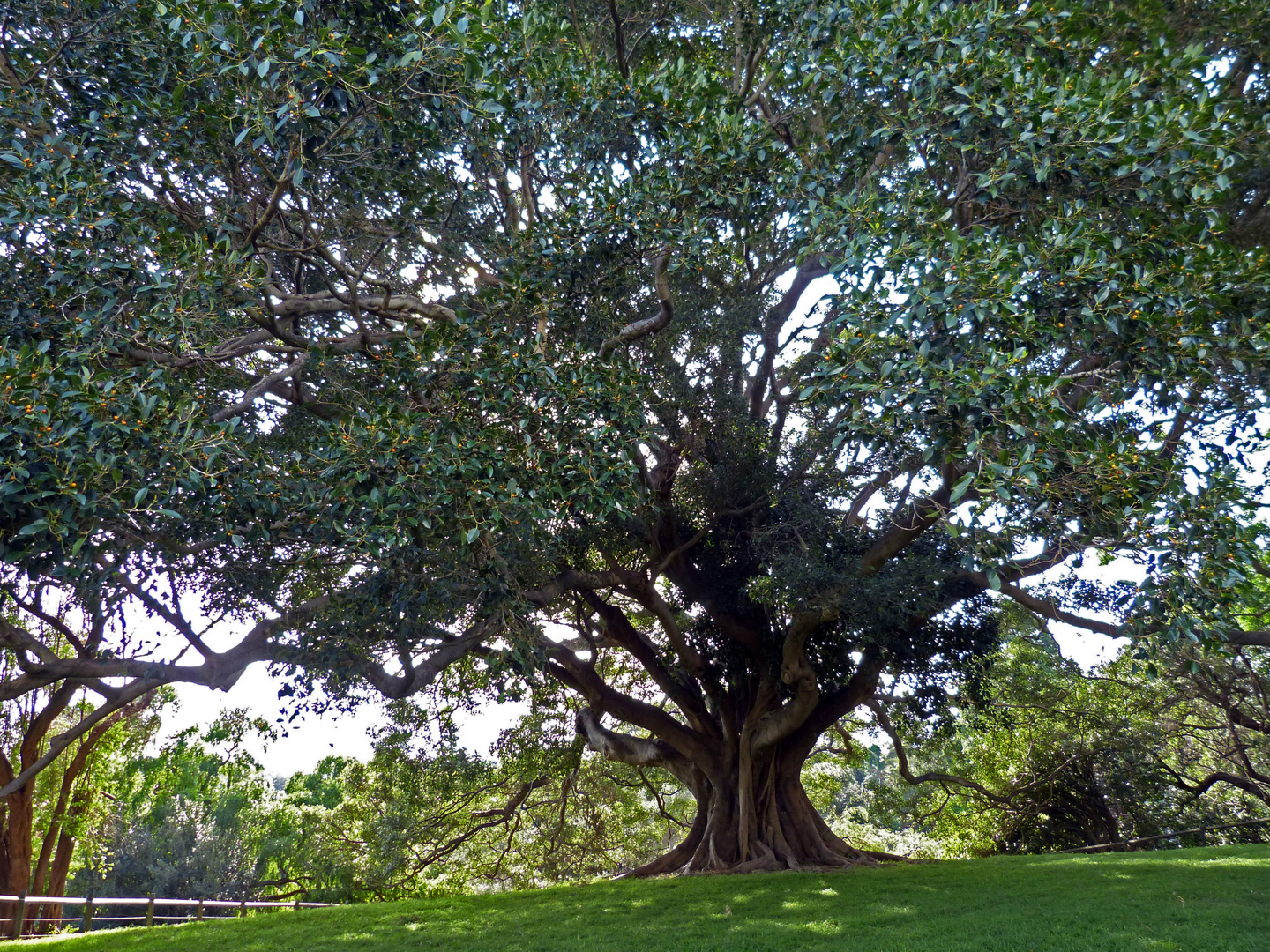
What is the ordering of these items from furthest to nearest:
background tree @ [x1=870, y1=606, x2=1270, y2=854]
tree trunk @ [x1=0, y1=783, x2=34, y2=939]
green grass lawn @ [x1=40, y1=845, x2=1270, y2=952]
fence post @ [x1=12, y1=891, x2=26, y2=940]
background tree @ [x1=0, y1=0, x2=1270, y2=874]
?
1. background tree @ [x1=870, y1=606, x2=1270, y2=854]
2. tree trunk @ [x1=0, y1=783, x2=34, y2=939]
3. fence post @ [x1=12, y1=891, x2=26, y2=940]
4. green grass lawn @ [x1=40, y1=845, x2=1270, y2=952]
5. background tree @ [x1=0, y1=0, x2=1270, y2=874]

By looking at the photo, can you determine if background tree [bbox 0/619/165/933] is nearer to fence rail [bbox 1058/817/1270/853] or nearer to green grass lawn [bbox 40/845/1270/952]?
green grass lawn [bbox 40/845/1270/952]

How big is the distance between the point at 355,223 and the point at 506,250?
5.25 ft

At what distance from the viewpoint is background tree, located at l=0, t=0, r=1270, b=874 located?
166 inches

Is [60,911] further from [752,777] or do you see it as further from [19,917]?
[752,777]

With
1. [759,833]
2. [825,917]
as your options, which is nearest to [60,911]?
[759,833]

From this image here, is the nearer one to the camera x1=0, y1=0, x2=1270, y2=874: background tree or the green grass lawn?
x1=0, y1=0, x2=1270, y2=874: background tree

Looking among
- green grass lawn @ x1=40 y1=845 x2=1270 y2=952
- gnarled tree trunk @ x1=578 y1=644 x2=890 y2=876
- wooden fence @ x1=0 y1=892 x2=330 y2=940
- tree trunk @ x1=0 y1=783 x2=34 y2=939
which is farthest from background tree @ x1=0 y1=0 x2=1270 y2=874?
tree trunk @ x1=0 y1=783 x2=34 y2=939

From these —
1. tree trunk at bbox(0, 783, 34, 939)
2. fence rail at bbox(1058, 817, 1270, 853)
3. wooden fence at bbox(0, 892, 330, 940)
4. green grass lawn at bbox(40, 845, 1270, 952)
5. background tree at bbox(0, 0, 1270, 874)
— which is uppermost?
background tree at bbox(0, 0, 1270, 874)

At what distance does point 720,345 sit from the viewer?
29.1 feet

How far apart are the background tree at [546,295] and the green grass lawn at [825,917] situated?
7.61ft

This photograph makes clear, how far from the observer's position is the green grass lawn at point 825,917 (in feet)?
19.0

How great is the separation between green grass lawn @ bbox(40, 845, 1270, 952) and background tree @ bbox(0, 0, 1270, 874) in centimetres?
232

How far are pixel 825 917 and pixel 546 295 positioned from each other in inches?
224

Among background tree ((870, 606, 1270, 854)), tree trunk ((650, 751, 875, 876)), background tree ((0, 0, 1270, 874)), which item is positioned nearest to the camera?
background tree ((0, 0, 1270, 874))
